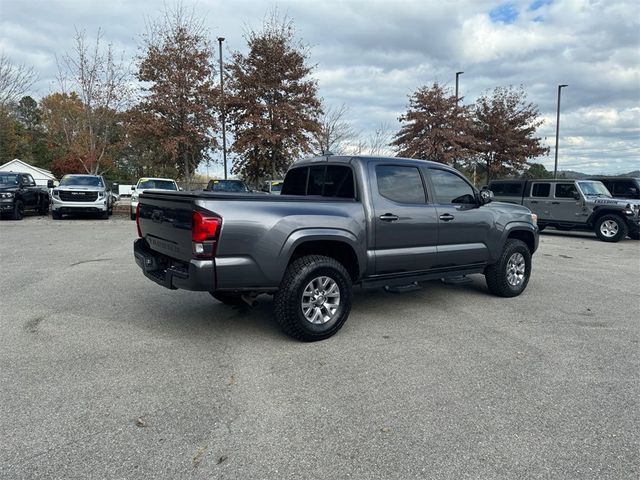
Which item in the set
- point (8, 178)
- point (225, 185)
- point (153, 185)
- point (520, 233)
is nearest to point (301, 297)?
point (520, 233)

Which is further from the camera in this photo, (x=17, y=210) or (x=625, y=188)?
(x=17, y=210)

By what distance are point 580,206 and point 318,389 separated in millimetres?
13583

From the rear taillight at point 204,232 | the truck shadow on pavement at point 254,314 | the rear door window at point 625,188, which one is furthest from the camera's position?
the rear door window at point 625,188

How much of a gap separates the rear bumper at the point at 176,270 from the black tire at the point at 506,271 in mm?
4117

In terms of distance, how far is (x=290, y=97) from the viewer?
21531 millimetres

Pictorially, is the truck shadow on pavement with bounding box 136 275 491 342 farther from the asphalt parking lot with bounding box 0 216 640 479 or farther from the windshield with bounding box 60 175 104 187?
the windshield with bounding box 60 175 104 187

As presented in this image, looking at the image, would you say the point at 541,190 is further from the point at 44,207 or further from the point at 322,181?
the point at 44,207

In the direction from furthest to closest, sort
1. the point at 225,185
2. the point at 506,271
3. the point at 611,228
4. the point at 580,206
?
1. the point at 225,185
2. the point at 580,206
3. the point at 611,228
4. the point at 506,271

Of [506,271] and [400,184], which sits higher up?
[400,184]

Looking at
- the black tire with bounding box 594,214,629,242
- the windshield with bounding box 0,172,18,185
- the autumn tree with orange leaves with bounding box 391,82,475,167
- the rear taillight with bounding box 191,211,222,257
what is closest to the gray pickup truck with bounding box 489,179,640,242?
the black tire with bounding box 594,214,629,242

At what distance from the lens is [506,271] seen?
253 inches

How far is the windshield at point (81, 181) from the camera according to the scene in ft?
55.8

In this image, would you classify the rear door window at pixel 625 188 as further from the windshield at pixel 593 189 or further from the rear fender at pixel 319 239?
the rear fender at pixel 319 239

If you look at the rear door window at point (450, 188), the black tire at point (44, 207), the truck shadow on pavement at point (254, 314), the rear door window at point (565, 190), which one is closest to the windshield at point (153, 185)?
the black tire at point (44, 207)
